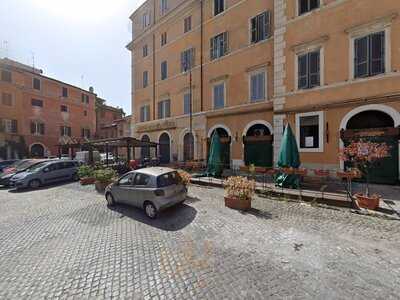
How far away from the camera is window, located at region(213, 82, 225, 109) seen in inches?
671

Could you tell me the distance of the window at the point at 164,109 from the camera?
71.2ft

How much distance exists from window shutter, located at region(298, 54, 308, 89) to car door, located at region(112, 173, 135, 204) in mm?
10497

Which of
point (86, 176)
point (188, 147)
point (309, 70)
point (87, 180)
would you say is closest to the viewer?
point (309, 70)

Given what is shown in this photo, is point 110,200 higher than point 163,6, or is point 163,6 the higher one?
point 163,6

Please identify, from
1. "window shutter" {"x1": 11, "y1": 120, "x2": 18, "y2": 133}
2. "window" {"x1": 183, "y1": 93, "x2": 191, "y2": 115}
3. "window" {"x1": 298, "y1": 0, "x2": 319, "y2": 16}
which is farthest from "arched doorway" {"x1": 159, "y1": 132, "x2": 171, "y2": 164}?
"window shutter" {"x1": 11, "y1": 120, "x2": 18, "y2": 133}

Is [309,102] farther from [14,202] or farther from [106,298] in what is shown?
[14,202]

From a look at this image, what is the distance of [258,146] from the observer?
48.1ft

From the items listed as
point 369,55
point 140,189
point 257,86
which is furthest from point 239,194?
point 257,86

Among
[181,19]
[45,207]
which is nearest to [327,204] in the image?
[45,207]

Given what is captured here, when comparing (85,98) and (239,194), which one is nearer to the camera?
(239,194)

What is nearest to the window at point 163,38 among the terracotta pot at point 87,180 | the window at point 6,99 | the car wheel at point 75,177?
the car wheel at point 75,177

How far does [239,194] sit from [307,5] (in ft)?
38.6

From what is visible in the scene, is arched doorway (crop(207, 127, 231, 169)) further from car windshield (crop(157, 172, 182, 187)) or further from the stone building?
car windshield (crop(157, 172, 182, 187))

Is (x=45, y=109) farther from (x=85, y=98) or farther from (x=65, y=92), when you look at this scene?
(x=85, y=98)
